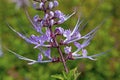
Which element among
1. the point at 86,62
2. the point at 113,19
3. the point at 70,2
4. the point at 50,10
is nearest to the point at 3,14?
the point at 70,2

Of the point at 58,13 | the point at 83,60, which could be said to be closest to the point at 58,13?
the point at 58,13

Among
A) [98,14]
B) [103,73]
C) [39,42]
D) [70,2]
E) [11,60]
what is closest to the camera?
[39,42]

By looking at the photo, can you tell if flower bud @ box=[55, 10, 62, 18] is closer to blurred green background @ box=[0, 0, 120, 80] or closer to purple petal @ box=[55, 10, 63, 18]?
purple petal @ box=[55, 10, 63, 18]

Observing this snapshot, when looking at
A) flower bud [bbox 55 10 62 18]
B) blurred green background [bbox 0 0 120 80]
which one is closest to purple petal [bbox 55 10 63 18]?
flower bud [bbox 55 10 62 18]

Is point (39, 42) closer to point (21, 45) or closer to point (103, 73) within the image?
point (103, 73)

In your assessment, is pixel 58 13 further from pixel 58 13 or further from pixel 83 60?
pixel 83 60

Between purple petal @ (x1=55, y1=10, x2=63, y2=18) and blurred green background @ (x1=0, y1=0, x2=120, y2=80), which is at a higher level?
blurred green background @ (x1=0, y1=0, x2=120, y2=80)

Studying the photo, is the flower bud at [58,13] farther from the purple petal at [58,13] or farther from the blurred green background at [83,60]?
the blurred green background at [83,60]

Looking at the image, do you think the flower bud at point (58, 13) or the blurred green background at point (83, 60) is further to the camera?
the blurred green background at point (83, 60)

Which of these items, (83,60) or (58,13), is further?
(83,60)

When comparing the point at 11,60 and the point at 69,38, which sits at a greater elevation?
the point at 11,60

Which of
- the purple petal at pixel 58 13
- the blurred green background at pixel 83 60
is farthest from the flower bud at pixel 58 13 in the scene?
the blurred green background at pixel 83 60
